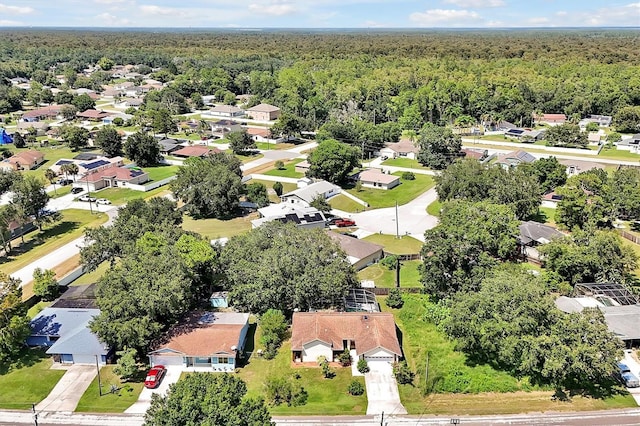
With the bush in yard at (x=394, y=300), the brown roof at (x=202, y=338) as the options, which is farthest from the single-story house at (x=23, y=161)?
the bush in yard at (x=394, y=300)

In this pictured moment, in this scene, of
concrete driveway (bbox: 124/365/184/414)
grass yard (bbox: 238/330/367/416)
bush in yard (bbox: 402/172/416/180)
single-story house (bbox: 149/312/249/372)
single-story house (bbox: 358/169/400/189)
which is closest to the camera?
grass yard (bbox: 238/330/367/416)

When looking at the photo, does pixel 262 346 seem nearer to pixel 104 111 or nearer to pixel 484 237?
pixel 484 237

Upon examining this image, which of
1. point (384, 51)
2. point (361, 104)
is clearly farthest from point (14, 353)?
point (384, 51)

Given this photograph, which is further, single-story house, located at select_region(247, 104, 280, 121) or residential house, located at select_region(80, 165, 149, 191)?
single-story house, located at select_region(247, 104, 280, 121)

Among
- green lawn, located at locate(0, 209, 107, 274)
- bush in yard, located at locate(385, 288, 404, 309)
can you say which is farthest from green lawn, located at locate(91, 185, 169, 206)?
bush in yard, located at locate(385, 288, 404, 309)

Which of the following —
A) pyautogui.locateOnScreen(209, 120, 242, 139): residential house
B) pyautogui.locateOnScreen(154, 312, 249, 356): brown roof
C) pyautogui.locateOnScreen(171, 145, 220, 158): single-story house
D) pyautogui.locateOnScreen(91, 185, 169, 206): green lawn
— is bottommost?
pyautogui.locateOnScreen(154, 312, 249, 356): brown roof

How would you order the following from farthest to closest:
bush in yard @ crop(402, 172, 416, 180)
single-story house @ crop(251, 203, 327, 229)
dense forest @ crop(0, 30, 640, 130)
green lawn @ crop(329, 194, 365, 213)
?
dense forest @ crop(0, 30, 640, 130) → bush in yard @ crop(402, 172, 416, 180) → green lawn @ crop(329, 194, 365, 213) → single-story house @ crop(251, 203, 327, 229)

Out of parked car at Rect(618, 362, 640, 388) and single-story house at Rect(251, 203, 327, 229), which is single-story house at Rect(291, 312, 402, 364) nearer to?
parked car at Rect(618, 362, 640, 388)
